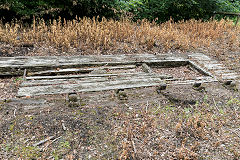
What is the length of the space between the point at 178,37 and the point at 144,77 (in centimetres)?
329

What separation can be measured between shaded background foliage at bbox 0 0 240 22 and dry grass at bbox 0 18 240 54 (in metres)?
0.45

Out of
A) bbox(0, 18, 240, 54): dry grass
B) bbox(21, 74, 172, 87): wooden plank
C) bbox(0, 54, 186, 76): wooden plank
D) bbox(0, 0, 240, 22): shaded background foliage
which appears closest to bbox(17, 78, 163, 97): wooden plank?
bbox(21, 74, 172, 87): wooden plank

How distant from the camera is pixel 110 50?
19.9 feet

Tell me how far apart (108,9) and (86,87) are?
4.76m

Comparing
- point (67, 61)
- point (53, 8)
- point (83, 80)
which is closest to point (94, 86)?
point (83, 80)

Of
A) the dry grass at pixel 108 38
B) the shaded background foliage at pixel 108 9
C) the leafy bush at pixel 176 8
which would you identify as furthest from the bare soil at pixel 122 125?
the leafy bush at pixel 176 8

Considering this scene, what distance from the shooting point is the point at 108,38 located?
6.19m

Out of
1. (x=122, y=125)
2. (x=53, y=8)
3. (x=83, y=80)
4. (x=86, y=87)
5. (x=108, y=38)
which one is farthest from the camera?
(x=53, y=8)

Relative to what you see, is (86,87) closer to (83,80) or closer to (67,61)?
(83,80)

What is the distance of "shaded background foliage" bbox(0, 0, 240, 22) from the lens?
6.66 meters

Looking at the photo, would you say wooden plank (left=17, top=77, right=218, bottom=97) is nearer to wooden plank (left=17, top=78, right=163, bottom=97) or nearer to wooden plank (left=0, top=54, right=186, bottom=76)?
wooden plank (left=17, top=78, right=163, bottom=97)

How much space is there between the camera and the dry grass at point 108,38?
19.3 ft

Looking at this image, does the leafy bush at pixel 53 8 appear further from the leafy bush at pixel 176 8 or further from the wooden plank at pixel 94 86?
the wooden plank at pixel 94 86

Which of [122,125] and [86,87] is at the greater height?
[86,87]
